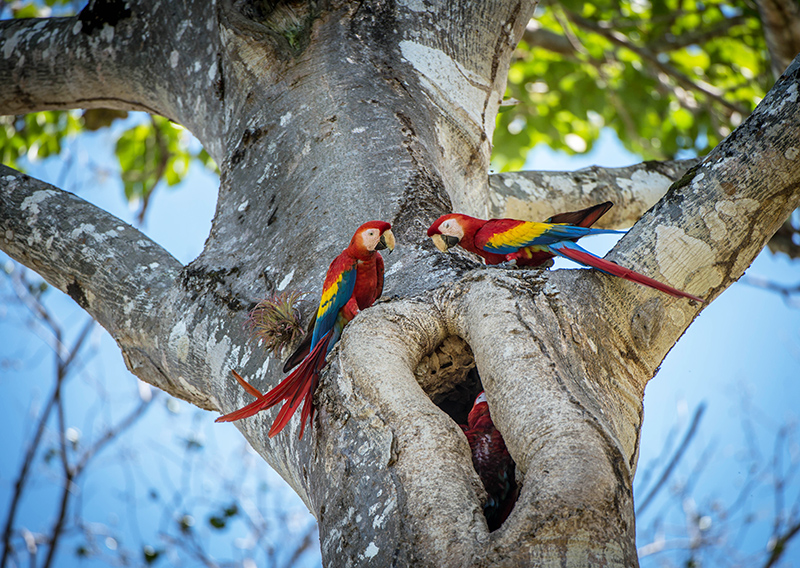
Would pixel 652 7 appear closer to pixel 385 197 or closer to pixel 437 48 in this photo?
pixel 437 48

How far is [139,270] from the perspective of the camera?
222 cm

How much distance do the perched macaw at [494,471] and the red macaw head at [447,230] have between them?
0.55 metres

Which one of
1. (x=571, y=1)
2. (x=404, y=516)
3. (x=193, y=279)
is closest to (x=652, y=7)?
(x=571, y=1)

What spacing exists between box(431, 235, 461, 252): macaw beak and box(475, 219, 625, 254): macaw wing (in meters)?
0.08

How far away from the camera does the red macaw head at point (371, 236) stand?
182 cm

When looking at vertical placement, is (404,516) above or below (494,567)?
above

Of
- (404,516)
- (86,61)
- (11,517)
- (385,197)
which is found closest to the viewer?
(404,516)

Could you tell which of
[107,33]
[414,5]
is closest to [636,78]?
[414,5]

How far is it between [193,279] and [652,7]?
170 inches

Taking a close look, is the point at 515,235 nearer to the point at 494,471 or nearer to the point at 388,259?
the point at 388,259

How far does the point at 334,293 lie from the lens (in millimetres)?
1764

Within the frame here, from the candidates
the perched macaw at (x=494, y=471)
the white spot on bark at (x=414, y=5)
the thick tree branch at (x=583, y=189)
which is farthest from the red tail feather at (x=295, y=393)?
the thick tree branch at (x=583, y=189)

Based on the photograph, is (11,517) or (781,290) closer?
(781,290)

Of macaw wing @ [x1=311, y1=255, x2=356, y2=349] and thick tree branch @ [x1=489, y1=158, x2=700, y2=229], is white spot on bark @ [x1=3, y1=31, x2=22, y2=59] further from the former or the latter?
thick tree branch @ [x1=489, y1=158, x2=700, y2=229]
